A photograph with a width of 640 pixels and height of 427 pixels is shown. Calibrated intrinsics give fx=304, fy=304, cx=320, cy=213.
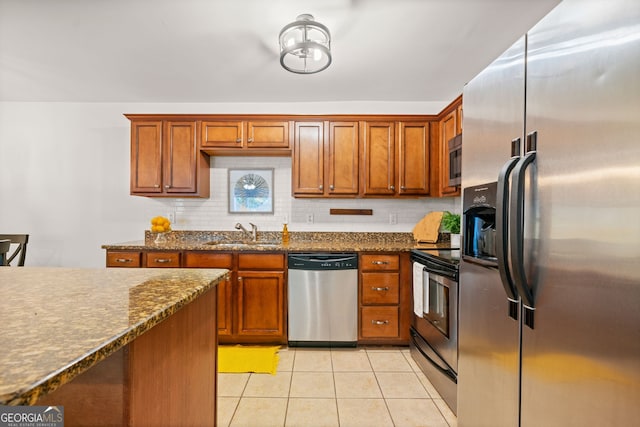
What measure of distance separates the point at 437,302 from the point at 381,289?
707mm

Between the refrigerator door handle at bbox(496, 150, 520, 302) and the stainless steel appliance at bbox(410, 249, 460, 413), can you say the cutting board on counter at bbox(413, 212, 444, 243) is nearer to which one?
the stainless steel appliance at bbox(410, 249, 460, 413)

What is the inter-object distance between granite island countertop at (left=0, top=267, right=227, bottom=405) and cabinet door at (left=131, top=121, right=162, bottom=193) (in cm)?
200

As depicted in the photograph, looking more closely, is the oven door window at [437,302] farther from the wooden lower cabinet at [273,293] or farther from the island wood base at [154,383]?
the island wood base at [154,383]

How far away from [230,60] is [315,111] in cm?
116

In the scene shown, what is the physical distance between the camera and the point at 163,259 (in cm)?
285

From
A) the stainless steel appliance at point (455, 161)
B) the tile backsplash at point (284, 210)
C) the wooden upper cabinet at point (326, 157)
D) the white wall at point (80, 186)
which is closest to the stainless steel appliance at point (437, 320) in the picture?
the stainless steel appliance at point (455, 161)

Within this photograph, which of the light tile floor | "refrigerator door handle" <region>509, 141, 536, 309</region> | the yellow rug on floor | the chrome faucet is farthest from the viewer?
the chrome faucet

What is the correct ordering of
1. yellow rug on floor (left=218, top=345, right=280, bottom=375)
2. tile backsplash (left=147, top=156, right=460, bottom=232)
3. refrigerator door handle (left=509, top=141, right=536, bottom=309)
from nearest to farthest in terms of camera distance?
1. refrigerator door handle (left=509, top=141, right=536, bottom=309)
2. yellow rug on floor (left=218, top=345, right=280, bottom=375)
3. tile backsplash (left=147, top=156, right=460, bottom=232)

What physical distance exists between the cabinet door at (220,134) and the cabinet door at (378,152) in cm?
135

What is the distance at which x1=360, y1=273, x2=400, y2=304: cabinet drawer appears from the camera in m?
2.80

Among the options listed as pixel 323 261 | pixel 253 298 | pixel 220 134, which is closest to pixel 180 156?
pixel 220 134

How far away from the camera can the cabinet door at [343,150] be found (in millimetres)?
3188

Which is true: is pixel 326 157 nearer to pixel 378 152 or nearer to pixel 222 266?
pixel 378 152

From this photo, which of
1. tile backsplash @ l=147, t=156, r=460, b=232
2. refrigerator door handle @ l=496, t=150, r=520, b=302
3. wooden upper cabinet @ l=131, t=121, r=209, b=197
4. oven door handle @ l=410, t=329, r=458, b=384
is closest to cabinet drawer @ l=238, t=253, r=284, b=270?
tile backsplash @ l=147, t=156, r=460, b=232
